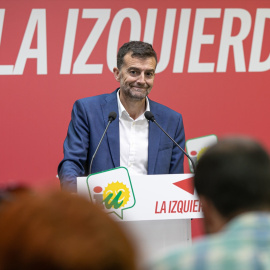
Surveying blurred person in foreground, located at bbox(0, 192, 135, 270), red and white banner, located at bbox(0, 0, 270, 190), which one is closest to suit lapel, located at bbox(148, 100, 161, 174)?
red and white banner, located at bbox(0, 0, 270, 190)

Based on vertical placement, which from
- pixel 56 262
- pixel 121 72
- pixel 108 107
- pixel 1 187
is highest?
pixel 121 72

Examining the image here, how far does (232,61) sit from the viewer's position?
15.6 ft

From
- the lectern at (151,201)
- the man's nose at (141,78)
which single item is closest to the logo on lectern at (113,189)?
the lectern at (151,201)

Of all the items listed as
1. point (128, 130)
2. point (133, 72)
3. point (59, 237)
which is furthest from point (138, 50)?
point (59, 237)

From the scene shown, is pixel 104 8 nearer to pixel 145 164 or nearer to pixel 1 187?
pixel 145 164

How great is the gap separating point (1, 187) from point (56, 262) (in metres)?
0.29

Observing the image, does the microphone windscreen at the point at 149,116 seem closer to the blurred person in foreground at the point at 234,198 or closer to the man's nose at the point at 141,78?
the man's nose at the point at 141,78

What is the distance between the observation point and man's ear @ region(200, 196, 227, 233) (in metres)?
1.24

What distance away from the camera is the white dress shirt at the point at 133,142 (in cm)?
343

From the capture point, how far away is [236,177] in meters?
1.21

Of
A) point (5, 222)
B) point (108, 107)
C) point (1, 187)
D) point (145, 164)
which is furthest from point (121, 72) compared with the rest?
point (5, 222)

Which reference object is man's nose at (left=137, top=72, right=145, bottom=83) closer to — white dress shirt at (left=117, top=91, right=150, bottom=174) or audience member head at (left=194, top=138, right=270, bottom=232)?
white dress shirt at (left=117, top=91, right=150, bottom=174)

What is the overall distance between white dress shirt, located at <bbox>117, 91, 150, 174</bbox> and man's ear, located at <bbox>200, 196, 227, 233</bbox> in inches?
82.2

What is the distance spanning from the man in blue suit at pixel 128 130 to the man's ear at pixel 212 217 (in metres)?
1.93
